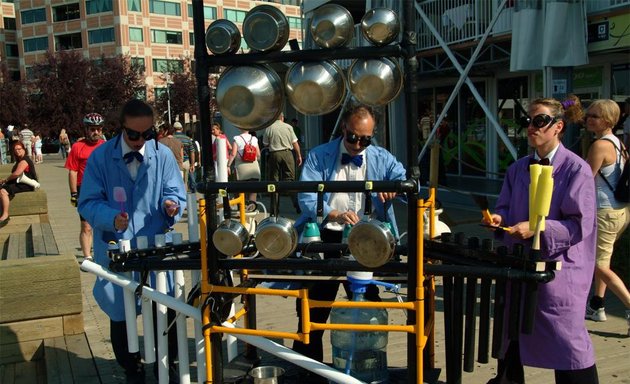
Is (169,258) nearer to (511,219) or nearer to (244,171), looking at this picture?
(511,219)

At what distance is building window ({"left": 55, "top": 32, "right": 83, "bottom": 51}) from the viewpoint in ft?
231

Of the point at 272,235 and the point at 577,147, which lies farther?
the point at 577,147

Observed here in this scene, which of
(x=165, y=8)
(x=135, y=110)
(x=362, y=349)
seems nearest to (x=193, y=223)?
(x=135, y=110)

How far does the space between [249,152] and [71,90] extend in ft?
158

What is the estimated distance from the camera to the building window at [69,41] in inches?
2773

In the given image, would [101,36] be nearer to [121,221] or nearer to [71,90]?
[71,90]

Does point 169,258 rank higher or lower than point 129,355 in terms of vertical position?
higher

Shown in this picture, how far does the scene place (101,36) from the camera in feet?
225

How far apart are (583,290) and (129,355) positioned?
2511 mm

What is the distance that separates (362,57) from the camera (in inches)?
103

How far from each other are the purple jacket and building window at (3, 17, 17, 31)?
8464 cm

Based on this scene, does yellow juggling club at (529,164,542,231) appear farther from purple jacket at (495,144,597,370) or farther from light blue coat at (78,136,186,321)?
light blue coat at (78,136,186,321)

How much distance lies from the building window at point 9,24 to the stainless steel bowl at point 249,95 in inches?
3310

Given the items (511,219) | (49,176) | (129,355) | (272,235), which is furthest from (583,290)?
(49,176)
